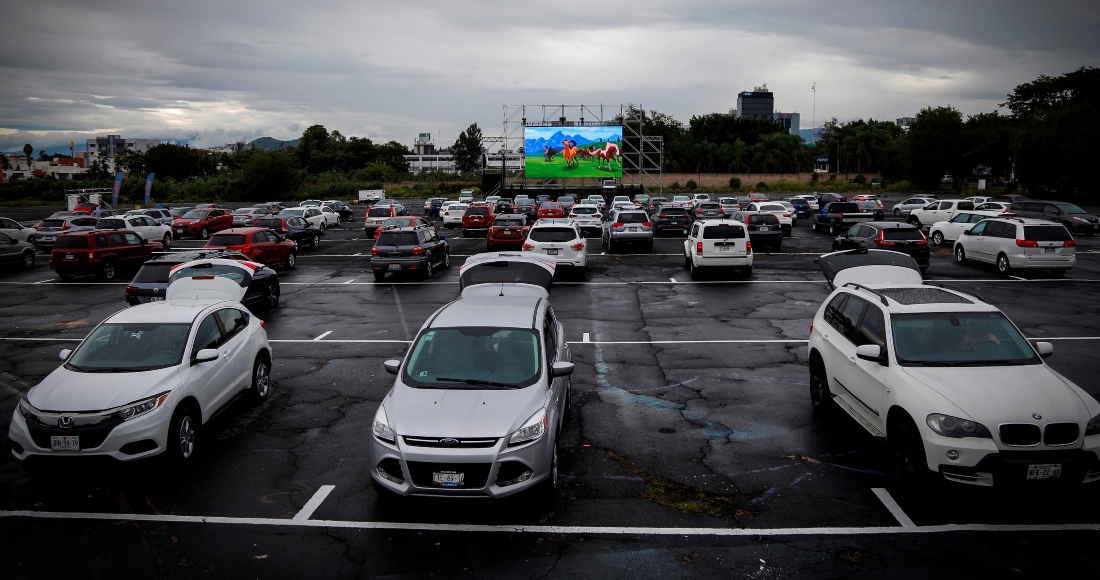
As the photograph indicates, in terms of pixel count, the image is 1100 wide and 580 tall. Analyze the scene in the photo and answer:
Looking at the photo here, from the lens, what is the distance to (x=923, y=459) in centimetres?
686

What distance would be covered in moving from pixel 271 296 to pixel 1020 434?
650 inches

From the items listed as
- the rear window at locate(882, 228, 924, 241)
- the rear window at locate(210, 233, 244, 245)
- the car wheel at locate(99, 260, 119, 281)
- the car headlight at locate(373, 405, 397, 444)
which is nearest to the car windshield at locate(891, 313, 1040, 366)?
the car headlight at locate(373, 405, 397, 444)

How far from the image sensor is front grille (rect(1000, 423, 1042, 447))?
6.59 m

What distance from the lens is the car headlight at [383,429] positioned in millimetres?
6781

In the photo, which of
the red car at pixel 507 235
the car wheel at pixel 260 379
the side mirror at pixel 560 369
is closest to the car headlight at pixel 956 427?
the side mirror at pixel 560 369

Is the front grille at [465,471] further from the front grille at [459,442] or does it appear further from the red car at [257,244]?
the red car at [257,244]

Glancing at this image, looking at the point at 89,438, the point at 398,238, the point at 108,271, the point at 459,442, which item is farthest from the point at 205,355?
the point at 108,271

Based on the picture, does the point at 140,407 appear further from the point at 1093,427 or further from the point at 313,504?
the point at 1093,427

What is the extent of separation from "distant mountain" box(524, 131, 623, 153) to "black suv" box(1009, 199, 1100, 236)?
3149 cm

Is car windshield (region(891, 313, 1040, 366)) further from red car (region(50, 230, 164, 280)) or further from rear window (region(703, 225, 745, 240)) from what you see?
red car (region(50, 230, 164, 280))

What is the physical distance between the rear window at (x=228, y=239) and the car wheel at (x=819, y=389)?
20.0m

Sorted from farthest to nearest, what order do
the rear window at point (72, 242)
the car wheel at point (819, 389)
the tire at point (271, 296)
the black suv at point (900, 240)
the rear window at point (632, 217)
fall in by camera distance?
the rear window at point (632, 217)
the rear window at point (72, 242)
the black suv at point (900, 240)
the tire at point (271, 296)
the car wheel at point (819, 389)

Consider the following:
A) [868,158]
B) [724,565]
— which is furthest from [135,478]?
[868,158]

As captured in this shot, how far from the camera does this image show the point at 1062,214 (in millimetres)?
36438
